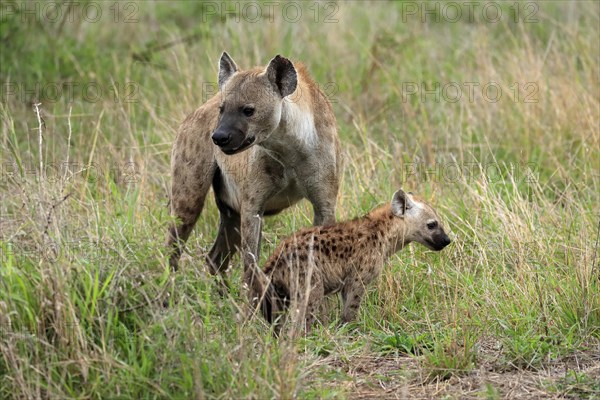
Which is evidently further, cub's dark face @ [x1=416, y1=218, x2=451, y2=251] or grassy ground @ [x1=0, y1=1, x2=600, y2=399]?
cub's dark face @ [x1=416, y1=218, x2=451, y2=251]

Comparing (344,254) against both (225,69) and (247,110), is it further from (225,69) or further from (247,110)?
(225,69)

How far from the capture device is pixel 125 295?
4.82 m

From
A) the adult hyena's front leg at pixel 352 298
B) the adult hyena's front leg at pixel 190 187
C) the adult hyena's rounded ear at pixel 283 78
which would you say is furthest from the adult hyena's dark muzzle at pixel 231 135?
the adult hyena's front leg at pixel 352 298

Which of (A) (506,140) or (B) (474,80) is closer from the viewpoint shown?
(A) (506,140)

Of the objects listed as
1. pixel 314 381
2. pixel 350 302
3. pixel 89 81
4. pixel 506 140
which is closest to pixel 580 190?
pixel 506 140

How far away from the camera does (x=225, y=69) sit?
21.1 ft

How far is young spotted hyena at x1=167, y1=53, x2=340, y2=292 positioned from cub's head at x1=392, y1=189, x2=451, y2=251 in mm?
411

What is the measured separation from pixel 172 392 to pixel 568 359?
78.9 inches

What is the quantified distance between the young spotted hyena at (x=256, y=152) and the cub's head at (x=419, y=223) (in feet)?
1.35

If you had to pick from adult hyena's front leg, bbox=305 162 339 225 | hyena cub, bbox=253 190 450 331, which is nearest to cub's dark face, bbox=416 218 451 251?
hyena cub, bbox=253 190 450 331

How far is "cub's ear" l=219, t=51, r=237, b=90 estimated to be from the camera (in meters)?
6.41

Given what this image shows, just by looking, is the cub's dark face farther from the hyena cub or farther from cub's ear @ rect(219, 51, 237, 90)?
cub's ear @ rect(219, 51, 237, 90)

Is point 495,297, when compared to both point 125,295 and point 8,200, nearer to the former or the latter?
point 125,295

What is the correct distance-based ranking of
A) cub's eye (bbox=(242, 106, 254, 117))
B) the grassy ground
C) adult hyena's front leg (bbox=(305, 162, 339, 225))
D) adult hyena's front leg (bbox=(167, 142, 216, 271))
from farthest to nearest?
adult hyena's front leg (bbox=(167, 142, 216, 271)) → adult hyena's front leg (bbox=(305, 162, 339, 225)) → cub's eye (bbox=(242, 106, 254, 117)) → the grassy ground
